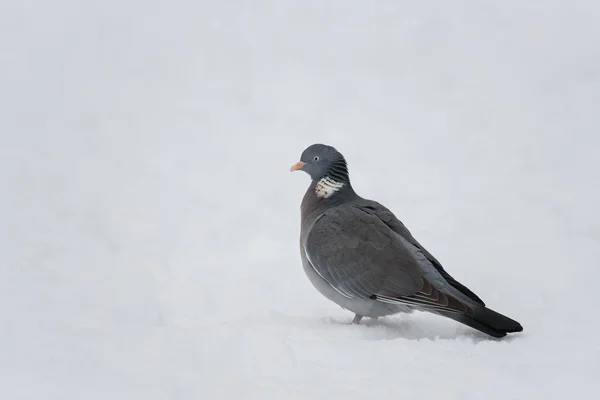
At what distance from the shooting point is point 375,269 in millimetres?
5938

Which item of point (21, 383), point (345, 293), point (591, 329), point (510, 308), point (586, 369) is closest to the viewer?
point (21, 383)

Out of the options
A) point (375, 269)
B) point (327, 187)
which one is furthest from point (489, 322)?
point (327, 187)

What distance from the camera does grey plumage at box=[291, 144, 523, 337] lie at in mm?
5605

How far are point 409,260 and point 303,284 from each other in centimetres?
191

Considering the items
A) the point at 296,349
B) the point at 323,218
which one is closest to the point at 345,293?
the point at 323,218

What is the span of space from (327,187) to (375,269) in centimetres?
106

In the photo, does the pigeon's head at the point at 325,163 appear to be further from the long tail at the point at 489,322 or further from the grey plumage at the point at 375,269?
the long tail at the point at 489,322

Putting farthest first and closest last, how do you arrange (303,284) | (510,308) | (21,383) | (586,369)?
(303,284)
(510,308)
(586,369)
(21,383)

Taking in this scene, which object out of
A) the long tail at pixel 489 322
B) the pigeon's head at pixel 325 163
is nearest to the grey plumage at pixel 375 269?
the long tail at pixel 489 322

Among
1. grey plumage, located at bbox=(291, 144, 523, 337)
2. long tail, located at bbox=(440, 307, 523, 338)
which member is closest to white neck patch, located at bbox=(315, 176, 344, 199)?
grey plumage, located at bbox=(291, 144, 523, 337)

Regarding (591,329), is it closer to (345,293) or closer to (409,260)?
Result: (409,260)

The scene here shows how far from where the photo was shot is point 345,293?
6.03m

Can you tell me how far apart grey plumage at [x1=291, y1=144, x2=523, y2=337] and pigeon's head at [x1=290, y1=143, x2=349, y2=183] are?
18 cm

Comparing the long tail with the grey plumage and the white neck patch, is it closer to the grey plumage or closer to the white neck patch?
the grey plumage
